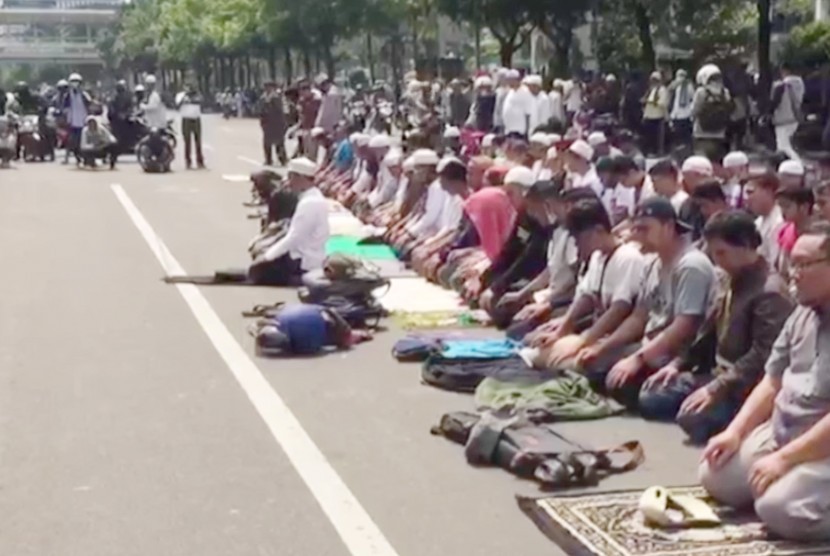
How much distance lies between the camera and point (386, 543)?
636cm

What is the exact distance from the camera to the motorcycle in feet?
95.0

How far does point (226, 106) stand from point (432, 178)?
2342 inches

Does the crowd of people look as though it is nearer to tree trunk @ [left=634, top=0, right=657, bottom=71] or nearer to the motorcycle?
the motorcycle

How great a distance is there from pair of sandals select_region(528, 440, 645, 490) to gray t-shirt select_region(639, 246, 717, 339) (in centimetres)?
119

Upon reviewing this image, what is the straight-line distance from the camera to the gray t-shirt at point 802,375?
20.0ft

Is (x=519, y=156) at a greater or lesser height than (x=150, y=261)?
greater

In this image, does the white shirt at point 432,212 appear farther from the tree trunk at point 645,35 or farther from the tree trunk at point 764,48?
the tree trunk at point 645,35

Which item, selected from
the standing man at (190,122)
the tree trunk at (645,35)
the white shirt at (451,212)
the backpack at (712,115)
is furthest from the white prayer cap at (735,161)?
the tree trunk at (645,35)

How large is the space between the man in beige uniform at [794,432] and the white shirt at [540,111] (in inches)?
727

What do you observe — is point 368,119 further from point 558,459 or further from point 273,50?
point 273,50

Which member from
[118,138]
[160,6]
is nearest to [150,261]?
[118,138]

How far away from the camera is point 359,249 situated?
15.7 meters

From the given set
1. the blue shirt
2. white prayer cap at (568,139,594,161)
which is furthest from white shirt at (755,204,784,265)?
the blue shirt

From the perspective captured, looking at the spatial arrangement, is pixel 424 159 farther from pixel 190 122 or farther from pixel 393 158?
pixel 190 122
